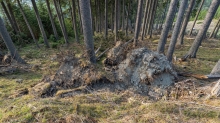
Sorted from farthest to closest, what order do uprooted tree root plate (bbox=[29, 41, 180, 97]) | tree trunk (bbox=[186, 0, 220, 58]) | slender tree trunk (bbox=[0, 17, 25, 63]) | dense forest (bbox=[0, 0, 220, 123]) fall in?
slender tree trunk (bbox=[0, 17, 25, 63]) → tree trunk (bbox=[186, 0, 220, 58]) → uprooted tree root plate (bbox=[29, 41, 180, 97]) → dense forest (bbox=[0, 0, 220, 123])

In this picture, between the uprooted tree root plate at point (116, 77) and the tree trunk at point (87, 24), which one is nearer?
the uprooted tree root plate at point (116, 77)

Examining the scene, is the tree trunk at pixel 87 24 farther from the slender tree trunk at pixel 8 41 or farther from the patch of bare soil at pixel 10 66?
the slender tree trunk at pixel 8 41

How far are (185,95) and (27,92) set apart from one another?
4.71 meters

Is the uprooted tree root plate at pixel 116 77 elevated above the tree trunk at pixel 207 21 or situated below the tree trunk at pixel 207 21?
below

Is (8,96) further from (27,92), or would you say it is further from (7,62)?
(7,62)

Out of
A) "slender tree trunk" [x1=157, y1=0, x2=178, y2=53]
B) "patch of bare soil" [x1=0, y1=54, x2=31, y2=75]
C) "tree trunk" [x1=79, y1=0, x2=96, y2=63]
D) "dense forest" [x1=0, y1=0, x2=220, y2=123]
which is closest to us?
→ "dense forest" [x1=0, y1=0, x2=220, y2=123]

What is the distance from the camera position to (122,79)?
4617mm

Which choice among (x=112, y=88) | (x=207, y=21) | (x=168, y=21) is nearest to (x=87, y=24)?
(x=112, y=88)

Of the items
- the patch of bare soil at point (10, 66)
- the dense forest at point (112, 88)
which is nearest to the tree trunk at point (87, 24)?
the dense forest at point (112, 88)

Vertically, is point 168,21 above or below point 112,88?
above

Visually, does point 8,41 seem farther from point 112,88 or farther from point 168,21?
point 168,21

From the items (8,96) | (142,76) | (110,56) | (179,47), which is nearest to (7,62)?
(8,96)

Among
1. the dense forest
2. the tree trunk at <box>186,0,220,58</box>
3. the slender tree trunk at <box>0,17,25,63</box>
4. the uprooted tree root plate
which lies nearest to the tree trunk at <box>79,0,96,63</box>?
the dense forest

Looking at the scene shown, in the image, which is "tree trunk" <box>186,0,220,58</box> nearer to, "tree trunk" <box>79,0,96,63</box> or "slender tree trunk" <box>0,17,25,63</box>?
"tree trunk" <box>79,0,96,63</box>
